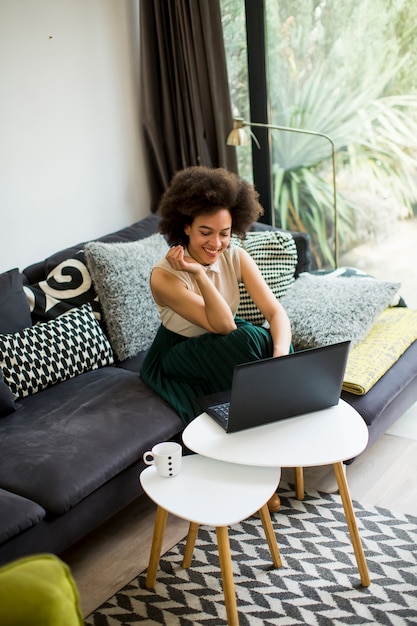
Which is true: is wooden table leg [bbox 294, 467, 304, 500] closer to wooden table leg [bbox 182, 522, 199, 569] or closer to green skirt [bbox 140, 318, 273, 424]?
green skirt [bbox 140, 318, 273, 424]

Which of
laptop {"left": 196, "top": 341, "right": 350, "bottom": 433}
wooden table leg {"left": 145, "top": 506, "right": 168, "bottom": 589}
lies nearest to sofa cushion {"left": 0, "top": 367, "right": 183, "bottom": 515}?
wooden table leg {"left": 145, "top": 506, "right": 168, "bottom": 589}

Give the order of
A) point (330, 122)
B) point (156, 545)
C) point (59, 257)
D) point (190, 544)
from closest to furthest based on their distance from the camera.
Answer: point (156, 545) < point (190, 544) < point (59, 257) < point (330, 122)

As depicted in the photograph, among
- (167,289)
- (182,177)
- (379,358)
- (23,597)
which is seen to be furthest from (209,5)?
(23,597)

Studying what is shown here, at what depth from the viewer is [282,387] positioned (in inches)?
77.9

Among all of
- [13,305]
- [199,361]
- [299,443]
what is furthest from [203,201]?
[299,443]

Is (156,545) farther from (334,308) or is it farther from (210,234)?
(334,308)

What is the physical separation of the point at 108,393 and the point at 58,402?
18cm

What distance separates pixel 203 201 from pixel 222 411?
0.79m

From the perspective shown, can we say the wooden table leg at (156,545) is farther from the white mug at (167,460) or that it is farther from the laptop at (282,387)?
the laptop at (282,387)

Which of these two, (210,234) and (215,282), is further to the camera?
(215,282)

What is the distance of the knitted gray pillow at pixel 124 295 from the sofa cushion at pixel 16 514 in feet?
3.34

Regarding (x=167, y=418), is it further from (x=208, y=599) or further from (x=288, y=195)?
(x=288, y=195)

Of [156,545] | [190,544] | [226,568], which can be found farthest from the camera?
[190,544]

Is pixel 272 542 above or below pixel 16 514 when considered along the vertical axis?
below
